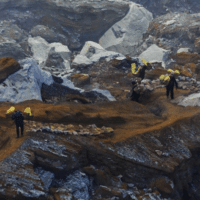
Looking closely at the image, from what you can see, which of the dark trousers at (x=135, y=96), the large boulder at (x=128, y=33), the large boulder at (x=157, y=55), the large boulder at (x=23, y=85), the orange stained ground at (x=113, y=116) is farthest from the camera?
the large boulder at (x=128, y=33)

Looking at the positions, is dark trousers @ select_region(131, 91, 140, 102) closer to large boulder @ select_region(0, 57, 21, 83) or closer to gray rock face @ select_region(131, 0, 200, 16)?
large boulder @ select_region(0, 57, 21, 83)

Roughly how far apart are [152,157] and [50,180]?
388cm

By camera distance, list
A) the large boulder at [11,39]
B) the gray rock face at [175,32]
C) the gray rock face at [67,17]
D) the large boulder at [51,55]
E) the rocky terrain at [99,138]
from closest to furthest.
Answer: the rocky terrain at [99,138], the large boulder at [51,55], the large boulder at [11,39], the gray rock face at [175,32], the gray rock face at [67,17]

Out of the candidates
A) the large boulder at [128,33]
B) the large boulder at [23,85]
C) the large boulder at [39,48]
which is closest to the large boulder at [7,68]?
the large boulder at [23,85]

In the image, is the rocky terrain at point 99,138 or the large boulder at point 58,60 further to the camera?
the large boulder at point 58,60

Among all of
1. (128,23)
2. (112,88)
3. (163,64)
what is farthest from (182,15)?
(112,88)

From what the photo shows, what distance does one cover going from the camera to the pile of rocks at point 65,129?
9.27 m

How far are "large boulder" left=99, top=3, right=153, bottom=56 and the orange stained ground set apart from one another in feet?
68.9

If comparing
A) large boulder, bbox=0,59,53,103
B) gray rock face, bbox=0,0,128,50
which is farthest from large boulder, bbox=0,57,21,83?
A: gray rock face, bbox=0,0,128,50

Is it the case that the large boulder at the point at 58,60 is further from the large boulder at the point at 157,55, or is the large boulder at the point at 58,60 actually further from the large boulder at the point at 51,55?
the large boulder at the point at 157,55

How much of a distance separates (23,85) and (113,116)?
21.0 ft

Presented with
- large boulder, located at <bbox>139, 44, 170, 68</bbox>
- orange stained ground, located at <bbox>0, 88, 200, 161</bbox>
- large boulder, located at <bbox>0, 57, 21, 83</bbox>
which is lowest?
large boulder, located at <bbox>139, 44, 170, 68</bbox>

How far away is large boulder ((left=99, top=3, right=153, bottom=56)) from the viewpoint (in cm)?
3297

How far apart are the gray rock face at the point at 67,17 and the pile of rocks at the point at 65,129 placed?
85.1ft
